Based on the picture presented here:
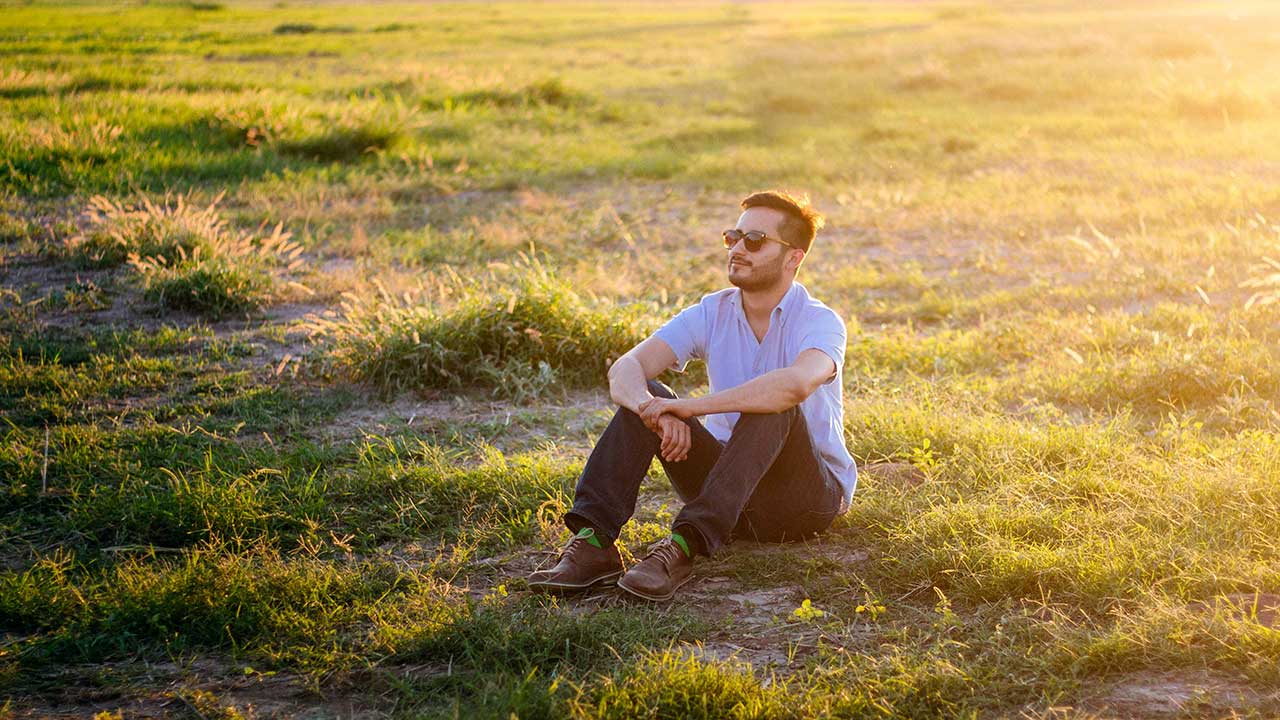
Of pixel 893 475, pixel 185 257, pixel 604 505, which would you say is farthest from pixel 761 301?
pixel 185 257

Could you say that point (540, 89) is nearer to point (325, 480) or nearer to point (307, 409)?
point (307, 409)

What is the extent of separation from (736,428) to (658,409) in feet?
1.09

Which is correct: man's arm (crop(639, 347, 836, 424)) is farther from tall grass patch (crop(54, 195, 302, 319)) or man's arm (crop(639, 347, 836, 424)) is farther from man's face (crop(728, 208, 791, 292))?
tall grass patch (crop(54, 195, 302, 319))

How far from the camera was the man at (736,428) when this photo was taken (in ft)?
13.4

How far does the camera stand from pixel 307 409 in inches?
254

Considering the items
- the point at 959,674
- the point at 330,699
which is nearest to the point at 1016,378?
the point at 959,674

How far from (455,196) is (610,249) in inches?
126

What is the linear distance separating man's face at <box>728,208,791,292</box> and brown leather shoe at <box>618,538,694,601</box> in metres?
1.17

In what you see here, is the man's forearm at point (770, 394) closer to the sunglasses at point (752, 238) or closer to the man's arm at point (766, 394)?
the man's arm at point (766, 394)

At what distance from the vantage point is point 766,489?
4.46 m

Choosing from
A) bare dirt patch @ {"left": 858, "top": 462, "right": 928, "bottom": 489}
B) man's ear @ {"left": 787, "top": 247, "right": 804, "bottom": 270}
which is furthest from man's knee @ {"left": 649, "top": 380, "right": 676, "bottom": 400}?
bare dirt patch @ {"left": 858, "top": 462, "right": 928, "bottom": 489}

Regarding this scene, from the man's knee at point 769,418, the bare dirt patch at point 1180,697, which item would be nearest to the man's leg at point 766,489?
the man's knee at point 769,418

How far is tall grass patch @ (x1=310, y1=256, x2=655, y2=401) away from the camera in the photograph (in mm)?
6832

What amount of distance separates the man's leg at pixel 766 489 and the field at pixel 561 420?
171 millimetres
